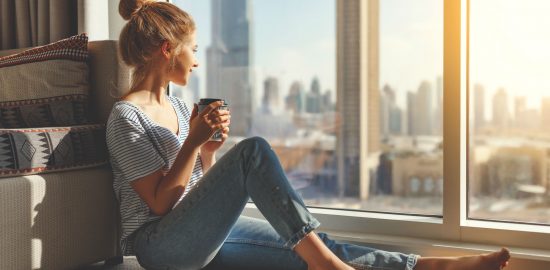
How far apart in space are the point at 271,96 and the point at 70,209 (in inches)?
34.4

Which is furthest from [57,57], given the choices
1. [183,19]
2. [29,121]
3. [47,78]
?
[183,19]

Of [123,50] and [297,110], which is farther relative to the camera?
[297,110]

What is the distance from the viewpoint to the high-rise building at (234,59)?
2240 mm

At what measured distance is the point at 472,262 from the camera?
154 centimetres

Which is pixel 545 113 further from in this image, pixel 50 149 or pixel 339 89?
pixel 50 149

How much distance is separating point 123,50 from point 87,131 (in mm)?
271

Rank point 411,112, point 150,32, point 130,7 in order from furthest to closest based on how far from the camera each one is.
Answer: point 411,112 → point 130,7 → point 150,32

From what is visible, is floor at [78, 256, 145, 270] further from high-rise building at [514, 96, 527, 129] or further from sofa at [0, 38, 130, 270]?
high-rise building at [514, 96, 527, 129]

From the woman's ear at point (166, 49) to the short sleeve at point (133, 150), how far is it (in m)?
0.24

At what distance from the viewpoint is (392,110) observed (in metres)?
2.01

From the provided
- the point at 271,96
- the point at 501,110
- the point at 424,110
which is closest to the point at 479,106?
the point at 501,110

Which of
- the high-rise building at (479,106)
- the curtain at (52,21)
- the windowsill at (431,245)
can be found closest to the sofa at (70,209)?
the curtain at (52,21)

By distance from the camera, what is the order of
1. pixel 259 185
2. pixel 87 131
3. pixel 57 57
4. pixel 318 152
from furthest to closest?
1. pixel 318 152
2. pixel 57 57
3. pixel 87 131
4. pixel 259 185

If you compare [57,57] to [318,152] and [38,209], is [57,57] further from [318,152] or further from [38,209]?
[318,152]
